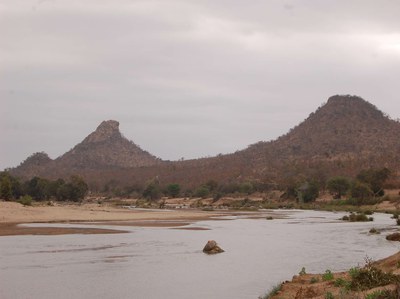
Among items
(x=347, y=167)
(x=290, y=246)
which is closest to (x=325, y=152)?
(x=347, y=167)

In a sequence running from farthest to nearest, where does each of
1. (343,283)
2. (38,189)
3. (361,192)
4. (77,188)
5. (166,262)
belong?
1. (77,188)
2. (38,189)
3. (361,192)
4. (166,262)
5. (343,283)

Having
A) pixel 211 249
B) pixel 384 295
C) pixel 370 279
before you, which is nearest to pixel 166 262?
pixel 211 249

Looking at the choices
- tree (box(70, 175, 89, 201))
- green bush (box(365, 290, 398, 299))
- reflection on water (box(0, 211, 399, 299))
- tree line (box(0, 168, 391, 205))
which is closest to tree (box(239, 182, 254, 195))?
tree line (box(0, 168, 391, 205))

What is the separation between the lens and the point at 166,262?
29.7 meters

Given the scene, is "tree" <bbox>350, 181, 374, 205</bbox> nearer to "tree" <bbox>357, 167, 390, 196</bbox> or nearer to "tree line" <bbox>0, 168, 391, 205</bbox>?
"tree line" <bbox>0, 168, 391, 205</bbox>

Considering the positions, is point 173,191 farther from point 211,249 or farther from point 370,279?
point 370,279

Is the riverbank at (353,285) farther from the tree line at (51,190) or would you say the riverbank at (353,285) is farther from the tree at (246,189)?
the tree at (246,189)

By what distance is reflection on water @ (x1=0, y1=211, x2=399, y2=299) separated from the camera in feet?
71.8

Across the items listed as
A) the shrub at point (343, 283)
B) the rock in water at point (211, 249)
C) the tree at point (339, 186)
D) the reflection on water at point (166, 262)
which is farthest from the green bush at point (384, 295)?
the tree at point (339, 186)

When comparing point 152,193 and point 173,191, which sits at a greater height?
point 173,191

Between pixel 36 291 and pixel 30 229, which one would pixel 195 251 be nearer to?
pixel 36 291

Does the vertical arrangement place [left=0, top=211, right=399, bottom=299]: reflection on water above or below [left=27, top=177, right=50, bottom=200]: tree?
below

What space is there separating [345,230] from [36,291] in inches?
1420

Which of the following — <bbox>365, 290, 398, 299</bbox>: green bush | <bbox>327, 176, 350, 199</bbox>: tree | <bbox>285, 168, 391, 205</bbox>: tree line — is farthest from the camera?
<bbox>327, 176, 350, 199</bbox>: tree
